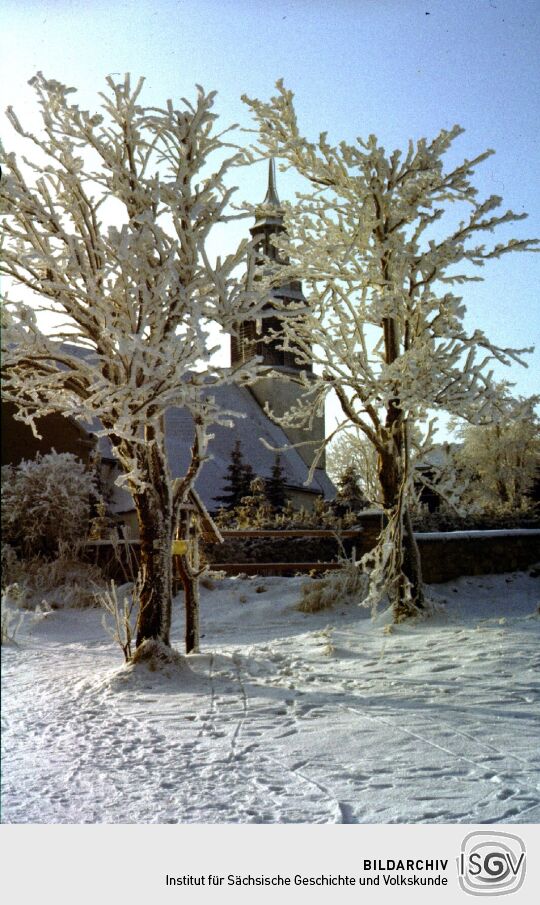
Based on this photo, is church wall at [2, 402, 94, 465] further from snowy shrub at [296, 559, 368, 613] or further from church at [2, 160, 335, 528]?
snowy shrub at [296, 559, 368, 613]

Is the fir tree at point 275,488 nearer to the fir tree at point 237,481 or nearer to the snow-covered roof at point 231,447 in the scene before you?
the snow-covered roof at point 231,447

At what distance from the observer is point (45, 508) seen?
35.8 ft

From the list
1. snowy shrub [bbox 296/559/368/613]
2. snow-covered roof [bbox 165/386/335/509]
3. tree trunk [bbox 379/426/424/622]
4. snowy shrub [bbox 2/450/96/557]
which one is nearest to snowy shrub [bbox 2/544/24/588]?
snowy shrub [bbox 2/450/96/557]

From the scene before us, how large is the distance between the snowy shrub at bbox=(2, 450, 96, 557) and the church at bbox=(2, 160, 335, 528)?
605 millimetres

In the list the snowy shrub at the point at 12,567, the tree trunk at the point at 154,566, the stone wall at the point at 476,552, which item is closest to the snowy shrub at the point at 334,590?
the stone wall at the point at 476,552

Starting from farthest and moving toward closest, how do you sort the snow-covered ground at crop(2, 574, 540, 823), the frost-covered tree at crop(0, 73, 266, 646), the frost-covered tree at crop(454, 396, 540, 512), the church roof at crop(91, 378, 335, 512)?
the frost-covered tree at crop(454, 396, 540, 512) → the church roof at crop(91, 378, 335, 512) → the frost-covered tree at crop(0, 73, 266, 646) → the snow-covered ground at crop(2, 574, 540, 823)

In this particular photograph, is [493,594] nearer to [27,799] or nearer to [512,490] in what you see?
[27,799]

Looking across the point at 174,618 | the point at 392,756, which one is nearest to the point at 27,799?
the point at 392,756

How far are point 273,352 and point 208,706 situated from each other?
23.6 m

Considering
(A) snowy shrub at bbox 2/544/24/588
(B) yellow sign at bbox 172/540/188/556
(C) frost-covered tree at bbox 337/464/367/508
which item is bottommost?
(A) snowy shrub at bbox 2/544/24/588

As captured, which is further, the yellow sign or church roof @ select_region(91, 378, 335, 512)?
church roof @ select_region(91, 378, 335, 512)

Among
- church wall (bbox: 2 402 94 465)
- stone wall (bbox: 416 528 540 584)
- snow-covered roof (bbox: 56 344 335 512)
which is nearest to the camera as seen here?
stone wall (bbox: 416 528 540 584)
